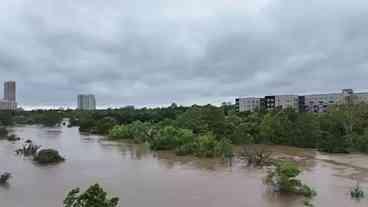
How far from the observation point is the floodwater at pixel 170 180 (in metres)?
12.2

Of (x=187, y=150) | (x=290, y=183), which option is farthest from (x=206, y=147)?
(x=290, y=183)

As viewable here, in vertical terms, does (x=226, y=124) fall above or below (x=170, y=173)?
above

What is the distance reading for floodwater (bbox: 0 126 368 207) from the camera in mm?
12172

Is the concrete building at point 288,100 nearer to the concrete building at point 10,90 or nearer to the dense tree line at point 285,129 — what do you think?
the dense tree line at point 285,129

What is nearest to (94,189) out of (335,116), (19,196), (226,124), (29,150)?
(19,196)

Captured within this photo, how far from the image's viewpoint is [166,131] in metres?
28.4

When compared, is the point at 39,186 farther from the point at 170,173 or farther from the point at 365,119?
the point at 365,119

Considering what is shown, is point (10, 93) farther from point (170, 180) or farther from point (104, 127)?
point (170, 180)

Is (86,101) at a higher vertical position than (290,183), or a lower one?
higher

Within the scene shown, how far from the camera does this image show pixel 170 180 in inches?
622

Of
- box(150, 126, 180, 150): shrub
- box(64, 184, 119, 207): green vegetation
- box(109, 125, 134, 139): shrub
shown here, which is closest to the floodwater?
→ box(150, 126, 180, 150): shrub

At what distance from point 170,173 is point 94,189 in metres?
9.79

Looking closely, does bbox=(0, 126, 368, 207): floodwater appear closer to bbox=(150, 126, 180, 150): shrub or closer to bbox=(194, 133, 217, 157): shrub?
bbox=(194, 133, 217, 157): shrub

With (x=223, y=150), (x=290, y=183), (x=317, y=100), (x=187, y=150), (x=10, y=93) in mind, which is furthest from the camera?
(x=10, y=93)
